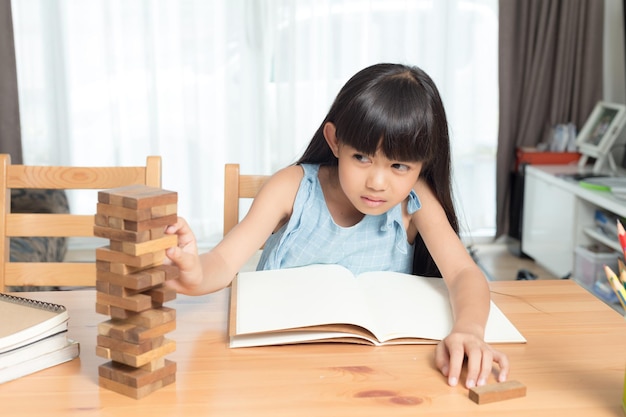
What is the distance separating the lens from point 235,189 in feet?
4.93

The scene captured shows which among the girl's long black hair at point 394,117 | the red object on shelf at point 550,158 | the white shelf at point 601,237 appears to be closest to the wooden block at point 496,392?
the girl's long black hair at point 394,117

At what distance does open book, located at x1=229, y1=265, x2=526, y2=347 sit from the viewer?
105cm

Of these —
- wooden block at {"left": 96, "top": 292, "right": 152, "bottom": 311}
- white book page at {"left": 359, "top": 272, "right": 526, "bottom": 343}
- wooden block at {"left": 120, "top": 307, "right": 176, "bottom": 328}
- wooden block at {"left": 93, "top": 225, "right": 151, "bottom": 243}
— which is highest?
wooden block at {"left": 93, "top": 225, "right": 151, "bottom": 243}

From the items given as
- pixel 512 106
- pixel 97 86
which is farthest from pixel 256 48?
pixel 512 106

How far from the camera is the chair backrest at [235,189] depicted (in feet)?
4.92

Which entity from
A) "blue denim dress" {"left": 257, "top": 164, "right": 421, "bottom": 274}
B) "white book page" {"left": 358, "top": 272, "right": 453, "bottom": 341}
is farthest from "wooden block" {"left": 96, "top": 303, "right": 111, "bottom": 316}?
"blue denim dress" {"left": 257, "top": 164, "right": 421, "bottom": 274}

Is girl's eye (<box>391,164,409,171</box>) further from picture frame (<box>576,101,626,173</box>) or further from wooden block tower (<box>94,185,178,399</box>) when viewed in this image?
picture frame (<box>576,101,626,173</box>)

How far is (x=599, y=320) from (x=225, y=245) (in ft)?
1.96

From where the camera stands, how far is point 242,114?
3879mm

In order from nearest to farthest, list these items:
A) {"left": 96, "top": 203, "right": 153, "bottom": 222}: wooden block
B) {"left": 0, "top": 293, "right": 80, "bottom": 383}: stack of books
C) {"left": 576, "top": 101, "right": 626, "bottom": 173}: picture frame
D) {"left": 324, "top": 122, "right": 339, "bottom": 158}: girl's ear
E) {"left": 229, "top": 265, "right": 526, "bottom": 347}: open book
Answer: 1. {"left": 96, "top": 203, "right": 153, "bottom": 222}: wooden block
2. {"left": 0, "top": 293, "right": 80, "bottom": 383}: stack of books
3. {"left": 229, "top": 265, "right": 526, "bottom": 347}: open book
4. {"left": 324, "top": 122, "right": 339, "bottom": 158}: girl's ear
5. {"left": 576, "top": 101, "right": 626, "bottom": 173}: picture frame

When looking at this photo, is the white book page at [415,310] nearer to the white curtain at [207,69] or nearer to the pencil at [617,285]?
the pencil at [617,285]

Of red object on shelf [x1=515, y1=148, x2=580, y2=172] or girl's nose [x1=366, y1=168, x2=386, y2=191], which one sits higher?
girl's nose [x1=366, y1=168, x2=386, y2=191]

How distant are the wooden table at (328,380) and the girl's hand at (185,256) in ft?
0.23

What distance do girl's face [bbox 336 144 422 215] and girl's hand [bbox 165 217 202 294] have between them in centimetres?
34
